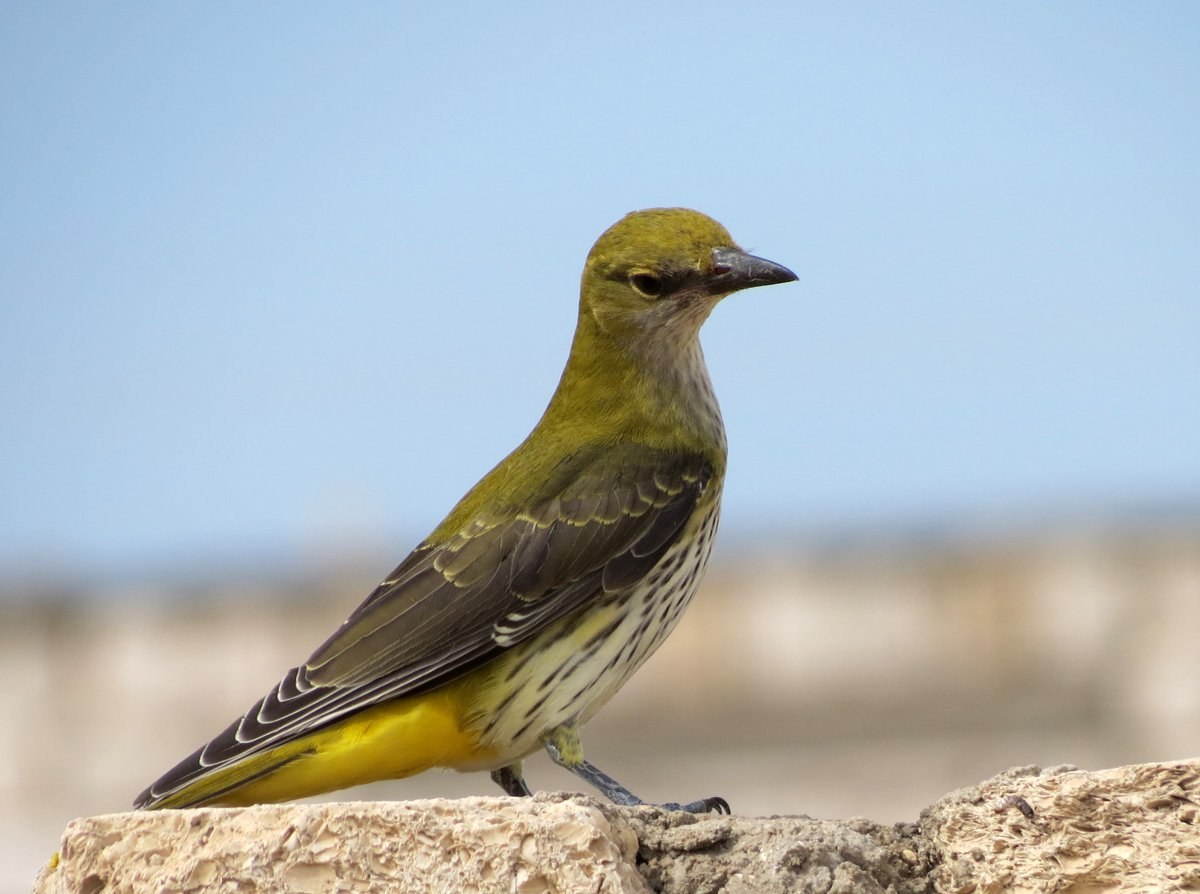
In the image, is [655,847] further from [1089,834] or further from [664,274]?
[664,274]

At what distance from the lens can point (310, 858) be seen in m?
3.94

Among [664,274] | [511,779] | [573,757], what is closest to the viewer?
[573,757]

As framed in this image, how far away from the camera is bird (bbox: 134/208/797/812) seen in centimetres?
560

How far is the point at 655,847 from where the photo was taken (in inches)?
164

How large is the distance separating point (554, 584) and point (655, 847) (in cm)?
208

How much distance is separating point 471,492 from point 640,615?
97 centimetres

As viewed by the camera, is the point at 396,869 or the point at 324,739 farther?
the point at 324,739

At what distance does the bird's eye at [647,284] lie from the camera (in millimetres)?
6641

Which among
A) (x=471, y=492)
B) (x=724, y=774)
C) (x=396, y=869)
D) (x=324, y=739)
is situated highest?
(x=724, y=774)

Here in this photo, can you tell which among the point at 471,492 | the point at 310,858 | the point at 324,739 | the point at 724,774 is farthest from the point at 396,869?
the point at 724,774

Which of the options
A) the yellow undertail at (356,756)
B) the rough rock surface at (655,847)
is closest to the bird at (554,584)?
the yellow undertail at (356,756)

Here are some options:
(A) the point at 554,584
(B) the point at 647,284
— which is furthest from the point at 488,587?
(B) the point at 647,284

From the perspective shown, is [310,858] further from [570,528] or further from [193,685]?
[193,685]

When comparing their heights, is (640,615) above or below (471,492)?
below
